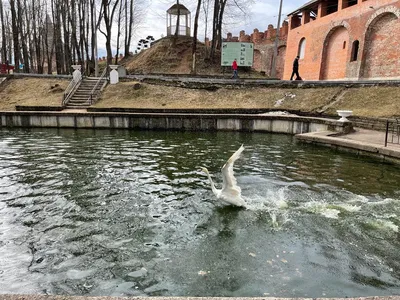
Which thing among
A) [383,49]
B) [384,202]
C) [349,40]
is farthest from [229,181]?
[349,40]

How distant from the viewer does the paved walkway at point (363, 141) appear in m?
10.5

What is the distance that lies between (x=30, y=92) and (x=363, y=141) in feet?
71.7

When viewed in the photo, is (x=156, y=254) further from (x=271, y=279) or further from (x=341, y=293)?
(x=341, y=293)

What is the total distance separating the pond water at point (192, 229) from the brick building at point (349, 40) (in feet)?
56.5

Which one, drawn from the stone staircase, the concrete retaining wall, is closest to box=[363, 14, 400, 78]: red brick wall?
the concrete retaining wall

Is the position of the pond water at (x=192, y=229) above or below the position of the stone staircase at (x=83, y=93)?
below

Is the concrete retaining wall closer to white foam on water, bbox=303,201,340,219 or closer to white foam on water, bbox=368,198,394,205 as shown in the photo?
white foam on water, bbox=368,198,394,205

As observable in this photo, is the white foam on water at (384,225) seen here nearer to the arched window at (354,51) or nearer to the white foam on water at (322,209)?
the white foam on water at (322,209)

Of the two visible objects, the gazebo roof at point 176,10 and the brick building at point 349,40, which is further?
the gazebo roof at point 176,10

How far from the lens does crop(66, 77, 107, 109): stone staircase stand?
2078 cm

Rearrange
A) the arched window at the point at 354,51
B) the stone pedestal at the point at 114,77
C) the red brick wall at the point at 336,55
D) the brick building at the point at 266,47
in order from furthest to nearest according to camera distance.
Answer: the brick building at the point at 266,47 → the red brick wall at the point at 336,55 → the arched window at the point at 354,51 → the stone pedestal at the point at 114,77

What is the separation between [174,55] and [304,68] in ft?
48.7

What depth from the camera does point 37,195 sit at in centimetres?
696

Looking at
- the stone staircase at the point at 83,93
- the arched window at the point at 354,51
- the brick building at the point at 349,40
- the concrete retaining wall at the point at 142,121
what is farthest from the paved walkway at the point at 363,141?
the stone staircase at the point at 83,93
